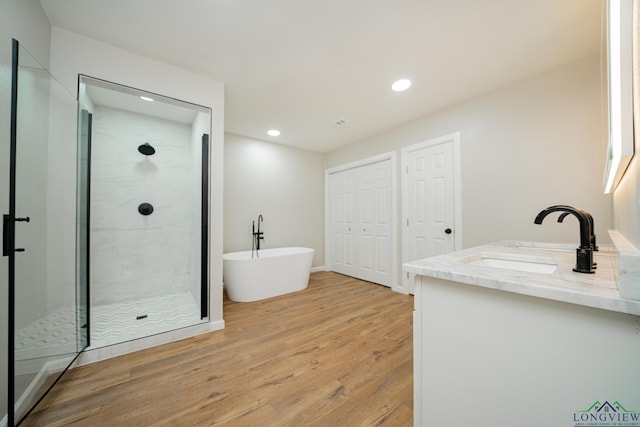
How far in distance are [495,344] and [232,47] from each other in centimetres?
252

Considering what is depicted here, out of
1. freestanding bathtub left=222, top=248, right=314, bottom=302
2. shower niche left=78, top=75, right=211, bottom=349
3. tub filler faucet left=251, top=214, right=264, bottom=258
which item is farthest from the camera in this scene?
tub filler faucet left=251, top=214, right=264, bottom=258

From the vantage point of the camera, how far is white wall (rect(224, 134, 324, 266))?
3.70 m

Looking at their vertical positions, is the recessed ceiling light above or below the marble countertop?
above

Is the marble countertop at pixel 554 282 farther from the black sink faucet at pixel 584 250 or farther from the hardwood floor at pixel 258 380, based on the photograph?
the hardwood floor at pixel 258 380

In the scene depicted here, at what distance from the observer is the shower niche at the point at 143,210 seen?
2.14 metres

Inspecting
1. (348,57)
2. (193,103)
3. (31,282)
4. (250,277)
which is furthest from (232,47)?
(250,277)

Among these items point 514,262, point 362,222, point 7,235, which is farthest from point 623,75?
point 362,222

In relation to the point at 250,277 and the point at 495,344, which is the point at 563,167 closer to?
the point at 495,344

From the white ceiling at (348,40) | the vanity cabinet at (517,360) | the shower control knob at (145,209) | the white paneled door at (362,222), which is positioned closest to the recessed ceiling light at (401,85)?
the white ceiling at (348,40)

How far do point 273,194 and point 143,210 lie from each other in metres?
1.91

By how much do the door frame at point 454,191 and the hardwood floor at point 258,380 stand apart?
0.95 metres

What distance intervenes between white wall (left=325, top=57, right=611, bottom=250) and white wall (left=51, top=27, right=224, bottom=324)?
8.84ft

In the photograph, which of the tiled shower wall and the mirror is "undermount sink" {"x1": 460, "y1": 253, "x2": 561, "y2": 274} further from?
the tiled shower wall

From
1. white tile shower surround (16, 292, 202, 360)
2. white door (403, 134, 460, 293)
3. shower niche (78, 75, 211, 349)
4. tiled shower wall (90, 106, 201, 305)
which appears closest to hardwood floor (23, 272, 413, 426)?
white tile shower surround (16, 292, 202, 360)
